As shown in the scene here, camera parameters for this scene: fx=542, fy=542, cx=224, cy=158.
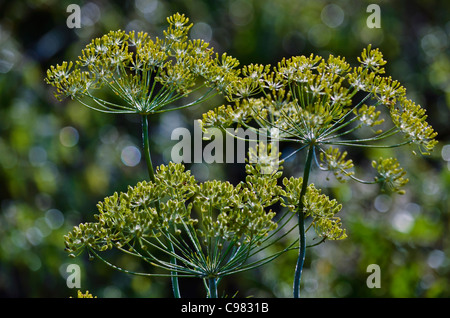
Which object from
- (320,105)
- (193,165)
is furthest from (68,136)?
(320,105)

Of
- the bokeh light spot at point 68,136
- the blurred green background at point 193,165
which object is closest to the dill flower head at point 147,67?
the blurred green background at point 193,165

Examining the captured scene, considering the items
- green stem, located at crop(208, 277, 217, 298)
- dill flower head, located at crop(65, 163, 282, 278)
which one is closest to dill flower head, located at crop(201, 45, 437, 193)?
dill flower head, located at crop(65, 163, 282, 278)

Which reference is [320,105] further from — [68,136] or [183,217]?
[68,136]

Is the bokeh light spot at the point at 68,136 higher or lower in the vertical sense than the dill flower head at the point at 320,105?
higher

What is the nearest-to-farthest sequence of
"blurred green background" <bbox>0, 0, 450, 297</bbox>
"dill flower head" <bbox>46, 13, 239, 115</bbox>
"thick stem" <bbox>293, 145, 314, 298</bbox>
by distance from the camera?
"thick stem" <bbox>293, 145, 314, 298</bbox>
"dill flower head" <bbox>46, 13, 239, 115</bbox>
"blurred green background" <bbox>0, 0, 450, 297</bbox>

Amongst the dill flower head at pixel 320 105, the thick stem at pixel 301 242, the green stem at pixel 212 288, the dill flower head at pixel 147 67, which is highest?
the dill flower head at pixel 147 67

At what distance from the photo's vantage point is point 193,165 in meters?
9.30

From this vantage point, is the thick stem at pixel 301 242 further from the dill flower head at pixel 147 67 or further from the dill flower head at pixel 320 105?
the dill flower head at pixel 147 67

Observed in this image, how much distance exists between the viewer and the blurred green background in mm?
5684

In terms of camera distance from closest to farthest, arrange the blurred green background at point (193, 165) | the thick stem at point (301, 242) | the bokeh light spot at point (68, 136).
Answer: the thick stem at point (301, 242), the blurred green background at point (193, 165), the bokeh light spot at point (68, 136)

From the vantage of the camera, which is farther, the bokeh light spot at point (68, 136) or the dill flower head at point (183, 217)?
the bokeh light spot at point (68, 136)

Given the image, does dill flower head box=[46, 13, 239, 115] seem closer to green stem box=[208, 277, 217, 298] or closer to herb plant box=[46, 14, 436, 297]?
herb plant box=[46, 14, 436, 297]

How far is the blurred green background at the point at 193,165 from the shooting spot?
18.6 ft

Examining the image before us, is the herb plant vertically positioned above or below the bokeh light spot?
below
